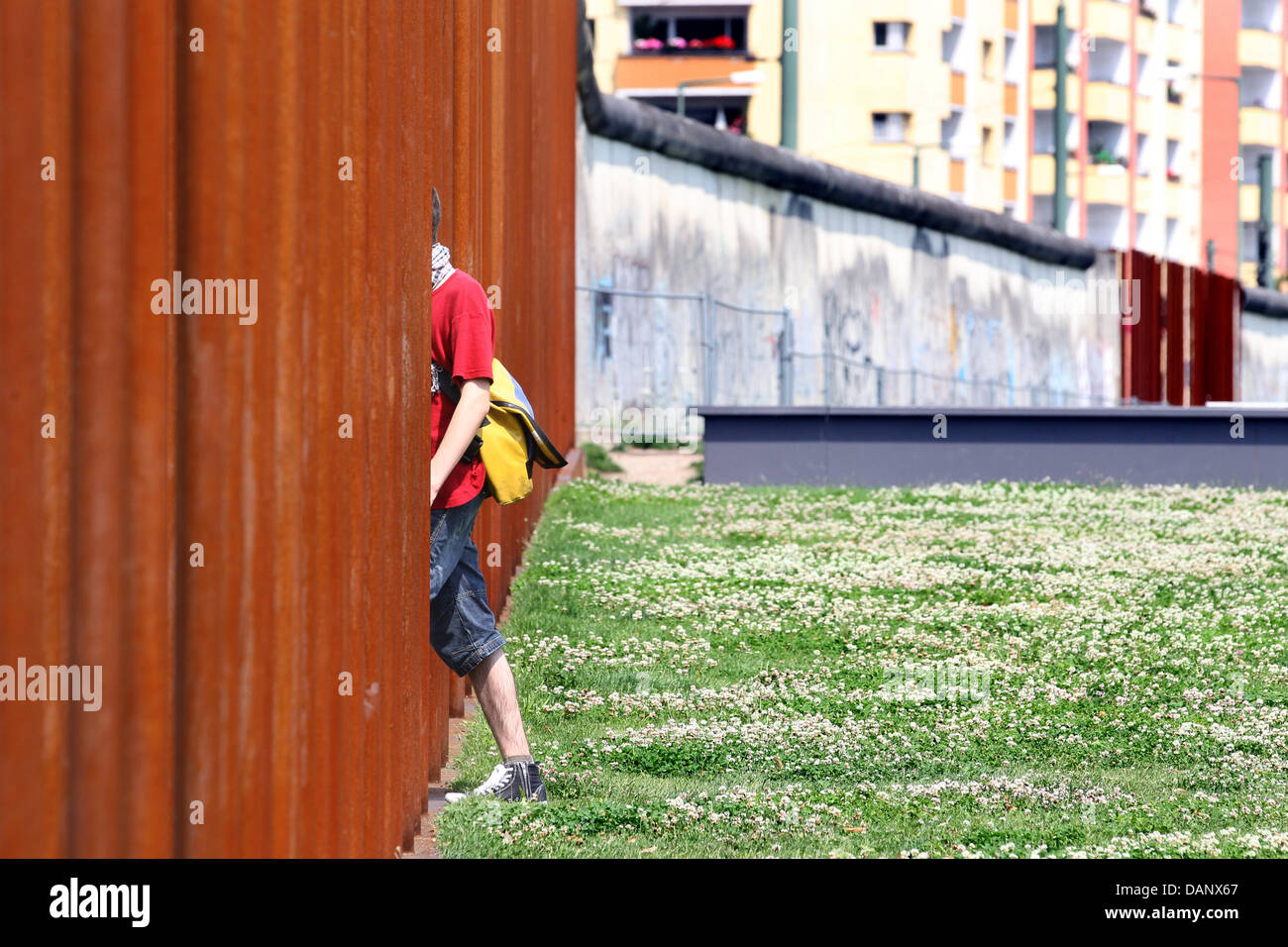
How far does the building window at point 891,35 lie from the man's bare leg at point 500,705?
67561mm

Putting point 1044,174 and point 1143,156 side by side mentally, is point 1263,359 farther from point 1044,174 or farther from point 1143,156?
point 1143,156

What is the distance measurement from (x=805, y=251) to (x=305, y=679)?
73.2ft

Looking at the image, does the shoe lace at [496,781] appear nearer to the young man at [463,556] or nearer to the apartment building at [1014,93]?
the young man at [463,556]

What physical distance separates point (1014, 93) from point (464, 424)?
75809 millimetres

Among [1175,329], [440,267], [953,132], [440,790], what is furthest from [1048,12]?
[440,790]

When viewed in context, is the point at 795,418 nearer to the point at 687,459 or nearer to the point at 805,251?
the point at 687,459

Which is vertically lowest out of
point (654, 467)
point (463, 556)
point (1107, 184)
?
point (463, 556)

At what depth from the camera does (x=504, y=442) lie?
19.9 feet

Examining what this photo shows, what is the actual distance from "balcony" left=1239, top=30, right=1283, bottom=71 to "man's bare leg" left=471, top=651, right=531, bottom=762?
94.4 meters

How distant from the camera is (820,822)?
5.68m

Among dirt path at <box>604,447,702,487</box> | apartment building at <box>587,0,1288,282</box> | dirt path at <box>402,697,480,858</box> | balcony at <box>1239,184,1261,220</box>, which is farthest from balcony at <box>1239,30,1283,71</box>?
dirt path at <box>402,697,480,858</box>

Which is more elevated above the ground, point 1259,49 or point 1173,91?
point 1259,49

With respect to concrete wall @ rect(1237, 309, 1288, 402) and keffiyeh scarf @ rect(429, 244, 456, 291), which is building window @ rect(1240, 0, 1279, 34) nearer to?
concrete wall @ rect(1237, 309, 1288, 402)
